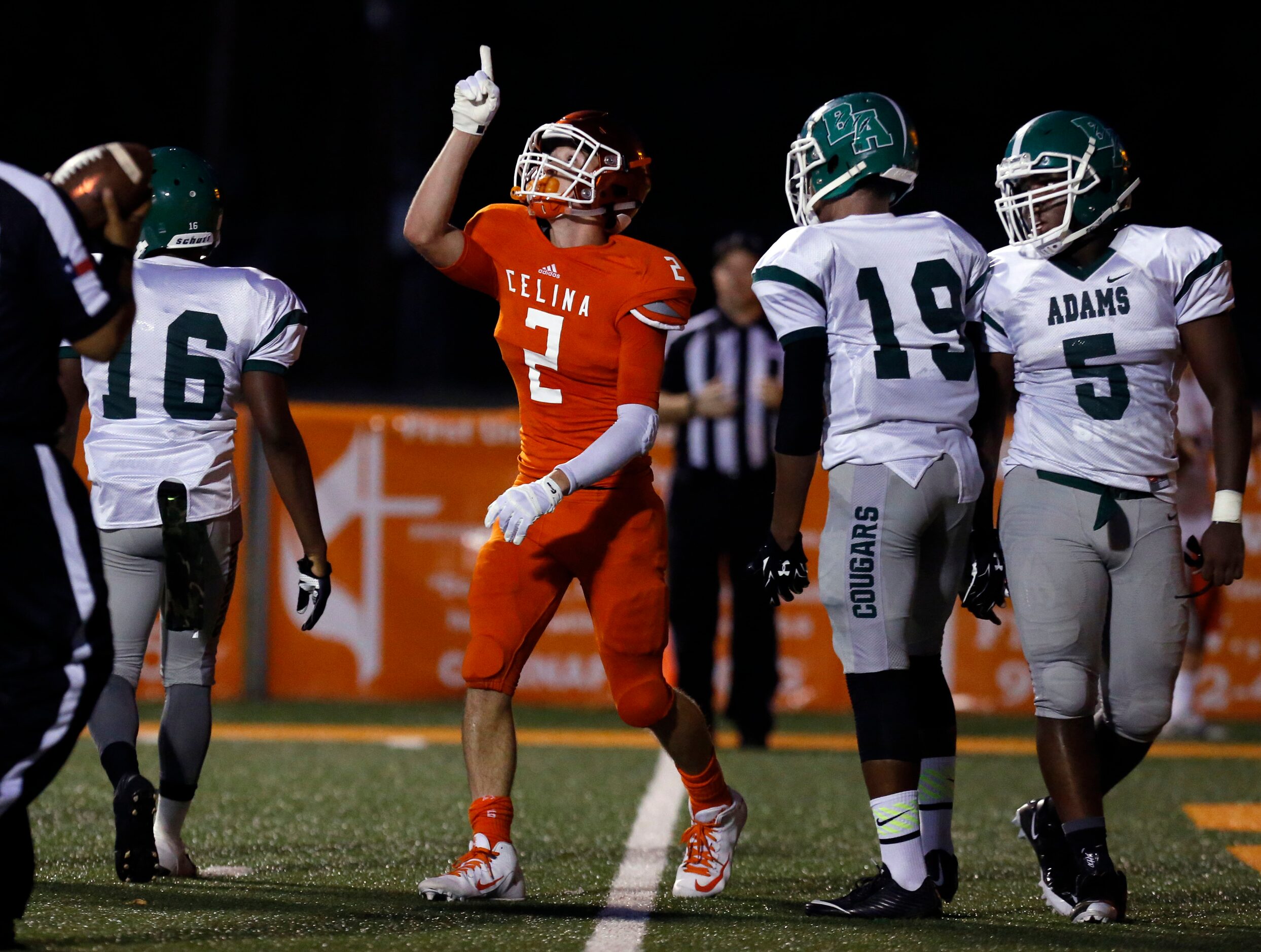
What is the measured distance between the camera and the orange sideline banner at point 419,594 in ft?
28.6

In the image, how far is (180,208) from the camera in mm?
4016

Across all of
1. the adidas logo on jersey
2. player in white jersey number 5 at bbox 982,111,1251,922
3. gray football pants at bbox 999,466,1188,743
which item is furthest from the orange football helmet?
gray football pants at bbox 999,466,1188,743

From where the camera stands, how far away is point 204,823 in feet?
16.4

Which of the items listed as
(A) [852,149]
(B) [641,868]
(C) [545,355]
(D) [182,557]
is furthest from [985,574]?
(D) [182,557]

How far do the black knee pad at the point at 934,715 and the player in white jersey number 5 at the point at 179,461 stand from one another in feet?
4.75

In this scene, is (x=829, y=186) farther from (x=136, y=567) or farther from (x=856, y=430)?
(x=136, y=567)

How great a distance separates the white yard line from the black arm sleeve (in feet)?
3.46

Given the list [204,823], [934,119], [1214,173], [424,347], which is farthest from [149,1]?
[204,823]

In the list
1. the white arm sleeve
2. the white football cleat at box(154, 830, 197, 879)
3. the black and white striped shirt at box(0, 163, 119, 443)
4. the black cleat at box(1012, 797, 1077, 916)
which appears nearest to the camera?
the black and white striped shirt at box(0, 163, 119, 443)

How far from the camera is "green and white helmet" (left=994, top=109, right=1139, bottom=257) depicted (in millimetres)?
3670

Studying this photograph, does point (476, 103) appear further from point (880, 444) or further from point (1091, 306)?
point (1091, 306)

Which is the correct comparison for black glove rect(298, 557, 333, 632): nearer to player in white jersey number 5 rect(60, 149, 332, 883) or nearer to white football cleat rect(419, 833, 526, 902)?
player in white jersey number 5 rect(60, 149, 332, 883)

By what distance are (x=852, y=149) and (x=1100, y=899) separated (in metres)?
1.71

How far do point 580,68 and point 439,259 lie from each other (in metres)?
14.9
